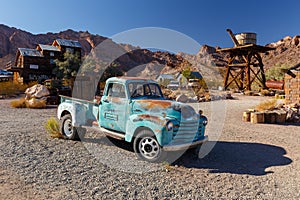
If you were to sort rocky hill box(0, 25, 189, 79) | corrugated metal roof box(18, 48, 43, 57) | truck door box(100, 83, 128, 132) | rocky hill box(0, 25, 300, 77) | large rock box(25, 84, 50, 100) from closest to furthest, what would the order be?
truck door box(100, 83, 128, 132) → large rock box(25, 84, 50, 100) → corrugated metal roof box(18, 48, 43, 57) → rocky hill box(0, 25, 300, 77) → rocky hill box(0, 25, 189, 79)

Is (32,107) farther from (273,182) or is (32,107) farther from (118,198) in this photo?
(273,182)

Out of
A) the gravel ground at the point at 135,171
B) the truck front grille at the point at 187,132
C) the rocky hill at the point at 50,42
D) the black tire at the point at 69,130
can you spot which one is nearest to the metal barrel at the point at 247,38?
the gravel ground at the point at 135,171

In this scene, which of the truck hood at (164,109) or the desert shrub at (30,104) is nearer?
the truck hood at (164,109)

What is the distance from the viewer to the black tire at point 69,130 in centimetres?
728

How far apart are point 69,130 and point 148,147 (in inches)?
135

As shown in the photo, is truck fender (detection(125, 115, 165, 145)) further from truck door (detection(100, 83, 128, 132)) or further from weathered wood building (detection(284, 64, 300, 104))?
weathered wood building (detection(284, 64, 300, 104))

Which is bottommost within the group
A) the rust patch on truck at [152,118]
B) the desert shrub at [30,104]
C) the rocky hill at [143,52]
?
the desert shrub at [30,104]

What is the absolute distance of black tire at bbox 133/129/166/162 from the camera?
5.22 metres

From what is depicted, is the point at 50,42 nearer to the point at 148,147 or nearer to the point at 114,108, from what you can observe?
the point at 114,108

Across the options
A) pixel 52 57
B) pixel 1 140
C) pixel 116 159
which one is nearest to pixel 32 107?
pixel 1 140

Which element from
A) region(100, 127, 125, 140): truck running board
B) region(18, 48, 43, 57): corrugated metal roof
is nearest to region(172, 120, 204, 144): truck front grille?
region(100, 127, 125, 140): truck running board

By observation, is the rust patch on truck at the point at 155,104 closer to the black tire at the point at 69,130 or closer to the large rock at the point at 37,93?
the black tire at the point at 69,130

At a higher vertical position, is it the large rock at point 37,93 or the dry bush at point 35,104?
the large rock at point 37,93

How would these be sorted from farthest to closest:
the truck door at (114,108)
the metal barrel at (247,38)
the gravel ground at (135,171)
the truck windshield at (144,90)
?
the metal barrel at (247,38)
the truck windshield at (144,90)
the truck door at (114,108)
the gravel ground at (135,171)
